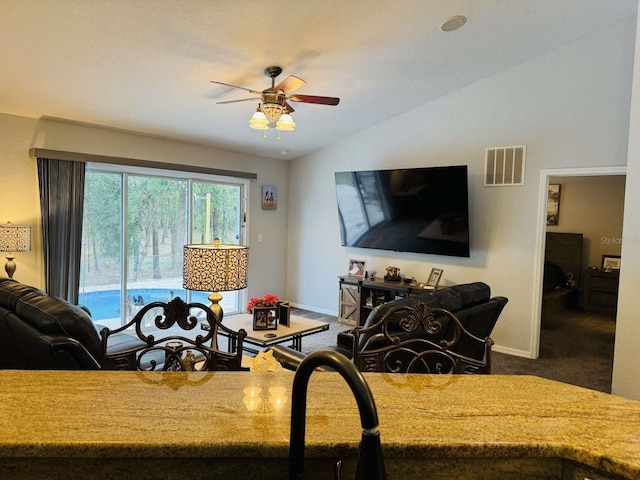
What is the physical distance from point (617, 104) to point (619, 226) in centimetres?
360

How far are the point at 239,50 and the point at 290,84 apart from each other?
568mm

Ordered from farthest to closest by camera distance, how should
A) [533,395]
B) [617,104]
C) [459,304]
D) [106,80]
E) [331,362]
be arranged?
1. [617,104]
2. [106,80]
3. [459,304]
4. [533,395]
5. [331,362]

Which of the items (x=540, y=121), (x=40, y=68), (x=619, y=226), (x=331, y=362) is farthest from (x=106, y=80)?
(x=619, y=226)

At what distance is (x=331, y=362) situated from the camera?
628 millimetres

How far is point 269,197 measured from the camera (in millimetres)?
6695

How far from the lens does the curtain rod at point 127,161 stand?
427 centimetres

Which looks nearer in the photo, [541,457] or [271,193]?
[541,457]

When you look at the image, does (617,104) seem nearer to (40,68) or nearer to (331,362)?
(331,362)

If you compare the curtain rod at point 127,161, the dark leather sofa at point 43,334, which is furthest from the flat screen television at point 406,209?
the dark leather sofa at point 43,334

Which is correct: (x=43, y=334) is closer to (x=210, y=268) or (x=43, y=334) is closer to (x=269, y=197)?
(x=210, y=268)

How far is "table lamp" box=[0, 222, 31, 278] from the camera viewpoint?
12.7 feet

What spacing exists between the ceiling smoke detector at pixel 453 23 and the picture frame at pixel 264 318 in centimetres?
292

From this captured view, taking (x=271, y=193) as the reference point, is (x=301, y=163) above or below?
above

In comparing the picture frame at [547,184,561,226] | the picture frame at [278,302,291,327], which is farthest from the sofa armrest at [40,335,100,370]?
the picture frame at [547,184,561,226]
